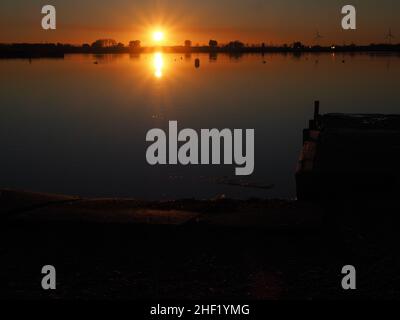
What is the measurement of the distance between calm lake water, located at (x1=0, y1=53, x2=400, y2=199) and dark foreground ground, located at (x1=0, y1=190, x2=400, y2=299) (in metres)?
10.6

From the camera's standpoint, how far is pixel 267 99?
6091cm

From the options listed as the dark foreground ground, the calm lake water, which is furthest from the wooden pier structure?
the calm lake water

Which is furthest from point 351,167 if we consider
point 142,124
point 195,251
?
point 142,124

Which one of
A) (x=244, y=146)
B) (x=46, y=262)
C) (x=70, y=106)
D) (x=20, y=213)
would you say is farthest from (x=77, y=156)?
(x=70, y=106)

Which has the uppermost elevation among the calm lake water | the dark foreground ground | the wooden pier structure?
the calm lake water

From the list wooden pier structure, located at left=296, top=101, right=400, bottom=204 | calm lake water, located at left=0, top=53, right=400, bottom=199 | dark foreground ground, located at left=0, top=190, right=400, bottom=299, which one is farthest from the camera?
calm lake water, located at left=0, top=53, right=400, bottom=199

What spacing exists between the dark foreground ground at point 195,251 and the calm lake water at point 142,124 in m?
10.6

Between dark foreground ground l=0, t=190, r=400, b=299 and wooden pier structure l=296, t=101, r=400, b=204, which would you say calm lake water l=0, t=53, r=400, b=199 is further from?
dark foreground ground l=0, t=190, r=400, b=299

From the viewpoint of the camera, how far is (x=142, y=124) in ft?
140

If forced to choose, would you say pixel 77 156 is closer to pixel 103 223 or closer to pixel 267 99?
pixel 103 223

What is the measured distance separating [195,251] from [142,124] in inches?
1400

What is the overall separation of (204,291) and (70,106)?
169 ft

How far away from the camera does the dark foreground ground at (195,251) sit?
652cm

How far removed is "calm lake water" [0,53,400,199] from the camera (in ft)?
75.3
